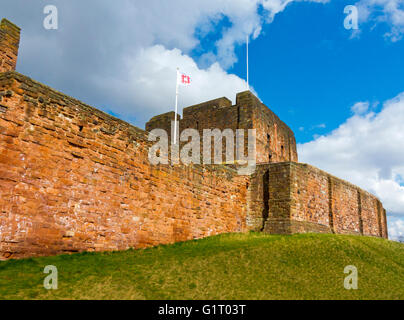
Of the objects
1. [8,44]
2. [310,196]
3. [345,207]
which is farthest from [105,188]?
[345,207]

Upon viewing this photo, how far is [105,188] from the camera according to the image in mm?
9617

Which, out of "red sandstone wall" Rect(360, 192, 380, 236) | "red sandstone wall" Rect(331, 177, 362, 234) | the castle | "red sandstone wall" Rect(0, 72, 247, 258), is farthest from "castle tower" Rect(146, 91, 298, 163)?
"red sandstone wall" Rect(0, 72, 247, 258)

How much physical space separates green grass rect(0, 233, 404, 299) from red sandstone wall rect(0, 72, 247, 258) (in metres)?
0.63

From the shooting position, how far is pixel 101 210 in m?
9.39

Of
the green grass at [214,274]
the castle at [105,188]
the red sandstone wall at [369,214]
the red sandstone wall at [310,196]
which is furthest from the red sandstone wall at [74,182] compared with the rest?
the red sandstone wall at [369,214]

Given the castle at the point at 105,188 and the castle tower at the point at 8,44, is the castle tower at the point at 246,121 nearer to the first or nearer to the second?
the castle at the point at 105,188

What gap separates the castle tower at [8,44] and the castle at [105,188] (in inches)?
1.3

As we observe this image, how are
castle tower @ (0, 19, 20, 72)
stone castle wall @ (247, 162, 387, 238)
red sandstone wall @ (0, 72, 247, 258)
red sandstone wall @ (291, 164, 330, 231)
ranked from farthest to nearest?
red sandstone wall @ (291, 164, 330, 231), stone castle wall @ (247, 162, 387, 238), castle tower @ (0, 19, 20, 72), red sandstone wall @ (0, 72, 247, 258)

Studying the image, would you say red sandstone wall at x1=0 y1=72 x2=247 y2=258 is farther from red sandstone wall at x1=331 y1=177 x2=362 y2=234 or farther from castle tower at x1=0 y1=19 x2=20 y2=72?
red sandstone wall at x1=331 y1=177 x2=362 y2=234

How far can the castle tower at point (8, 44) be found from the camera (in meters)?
11.2

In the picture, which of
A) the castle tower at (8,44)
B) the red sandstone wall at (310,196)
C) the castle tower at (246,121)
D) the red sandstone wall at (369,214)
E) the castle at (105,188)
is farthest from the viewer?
the red sandstone wall at (369,214)

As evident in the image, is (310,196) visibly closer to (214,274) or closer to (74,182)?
(214,274)

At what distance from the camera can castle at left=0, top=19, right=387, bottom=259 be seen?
7.64 m
